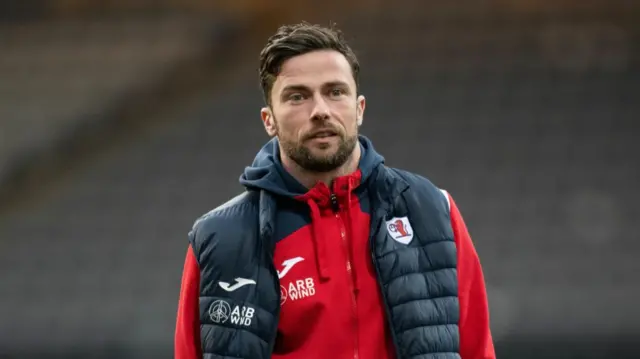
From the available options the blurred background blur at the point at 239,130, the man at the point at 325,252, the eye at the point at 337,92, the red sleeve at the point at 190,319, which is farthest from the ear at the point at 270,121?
the blurred background blur at the point at 239,130

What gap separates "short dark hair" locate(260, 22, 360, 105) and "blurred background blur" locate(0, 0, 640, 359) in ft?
11.1

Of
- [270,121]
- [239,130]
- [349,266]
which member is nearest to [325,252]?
[349,266]

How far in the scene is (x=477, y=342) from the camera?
1.80 metres

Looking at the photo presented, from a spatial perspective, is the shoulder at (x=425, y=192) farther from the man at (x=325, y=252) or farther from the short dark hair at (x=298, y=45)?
the short dark hair at (x=298, y=45)

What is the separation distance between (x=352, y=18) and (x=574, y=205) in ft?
5.12

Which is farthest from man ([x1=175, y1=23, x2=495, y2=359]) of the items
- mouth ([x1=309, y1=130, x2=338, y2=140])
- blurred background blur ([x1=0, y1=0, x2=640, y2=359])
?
blurred background blur ([x1=0, y1=0, x2=640, y2=359])

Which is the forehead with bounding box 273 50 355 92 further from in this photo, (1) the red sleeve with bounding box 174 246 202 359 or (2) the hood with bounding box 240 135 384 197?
(1) the red sleeve with bounding box 174 246 202 359

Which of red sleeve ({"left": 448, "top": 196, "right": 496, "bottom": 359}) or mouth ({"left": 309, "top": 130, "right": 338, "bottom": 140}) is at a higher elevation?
mouth ({"left": 309, "top": 130, "right": 338, "bottom": 140})

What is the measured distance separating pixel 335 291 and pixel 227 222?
0.21 metres

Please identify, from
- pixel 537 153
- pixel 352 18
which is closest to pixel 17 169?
pixel 352 18

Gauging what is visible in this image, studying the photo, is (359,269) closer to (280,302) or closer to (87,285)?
(280,302)

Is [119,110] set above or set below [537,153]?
above

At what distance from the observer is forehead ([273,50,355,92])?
179 centimetres

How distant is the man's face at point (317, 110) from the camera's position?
5.78 feet
